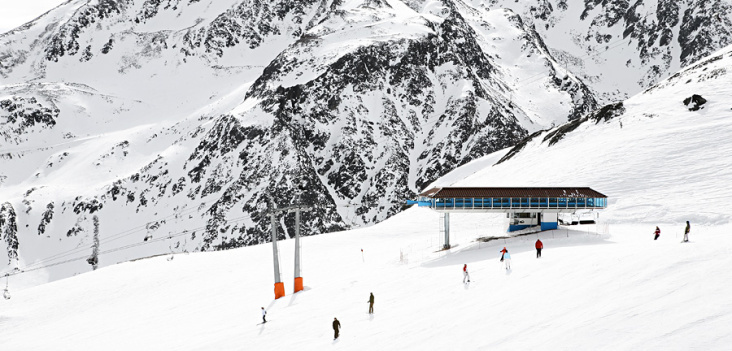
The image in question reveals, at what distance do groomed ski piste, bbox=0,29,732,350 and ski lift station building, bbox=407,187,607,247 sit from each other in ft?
7.11

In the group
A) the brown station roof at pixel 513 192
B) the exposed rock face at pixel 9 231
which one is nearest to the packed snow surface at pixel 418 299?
the brown station roof at pixel 513 192

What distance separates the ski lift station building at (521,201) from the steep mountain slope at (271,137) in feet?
241

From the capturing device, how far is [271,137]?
149625 mm

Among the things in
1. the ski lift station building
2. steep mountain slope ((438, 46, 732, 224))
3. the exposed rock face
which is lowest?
the exposed rock face

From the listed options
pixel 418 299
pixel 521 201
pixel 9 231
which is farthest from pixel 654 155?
pixel 9 231

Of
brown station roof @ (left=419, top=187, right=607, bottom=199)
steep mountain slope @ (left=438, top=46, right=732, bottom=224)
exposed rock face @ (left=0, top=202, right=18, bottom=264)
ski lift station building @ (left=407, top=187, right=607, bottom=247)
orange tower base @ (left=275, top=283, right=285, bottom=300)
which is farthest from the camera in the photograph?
exposed rock face @ (left=0, top=202, right=18, bottom=264)

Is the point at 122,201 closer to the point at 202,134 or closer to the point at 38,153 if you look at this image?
the point at 202,134

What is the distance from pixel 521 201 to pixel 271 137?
105 m

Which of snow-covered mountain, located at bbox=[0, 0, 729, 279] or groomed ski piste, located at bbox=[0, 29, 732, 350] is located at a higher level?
snow-covered mountain, located at bbox=[0, 0, 729, 279]

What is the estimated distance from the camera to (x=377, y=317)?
104 feet

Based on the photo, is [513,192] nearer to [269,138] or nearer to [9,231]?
[269,138]

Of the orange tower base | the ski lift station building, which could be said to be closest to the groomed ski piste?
the orange tower base

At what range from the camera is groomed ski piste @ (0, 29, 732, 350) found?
2330cm

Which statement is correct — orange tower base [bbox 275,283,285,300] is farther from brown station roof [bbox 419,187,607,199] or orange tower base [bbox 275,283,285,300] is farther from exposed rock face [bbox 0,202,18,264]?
exposed rock face [bbox 0,202,18,264]
